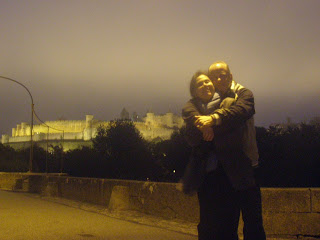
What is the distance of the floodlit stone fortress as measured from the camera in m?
Answer: 131

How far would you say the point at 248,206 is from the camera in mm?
3443

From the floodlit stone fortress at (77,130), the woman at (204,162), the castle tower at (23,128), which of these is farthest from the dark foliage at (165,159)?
the castle tower at (23,128)

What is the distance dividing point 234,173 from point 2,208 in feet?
27.6

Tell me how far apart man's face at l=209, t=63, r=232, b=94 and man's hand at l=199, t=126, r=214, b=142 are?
509 millimetres

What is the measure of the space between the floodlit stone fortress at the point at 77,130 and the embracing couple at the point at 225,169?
12069 cm

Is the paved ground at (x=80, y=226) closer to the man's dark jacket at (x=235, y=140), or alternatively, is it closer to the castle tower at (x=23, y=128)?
the man's dark jacket at (x=235, y=140)

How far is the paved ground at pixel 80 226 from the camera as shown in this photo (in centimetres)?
655

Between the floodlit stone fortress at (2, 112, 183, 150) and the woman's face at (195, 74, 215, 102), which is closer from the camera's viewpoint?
the woman's face at (195, 74, 215, 102)

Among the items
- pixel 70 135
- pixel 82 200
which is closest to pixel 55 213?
pixel 82 200

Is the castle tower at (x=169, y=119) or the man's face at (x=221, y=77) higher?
the castle tower at (x=169, y=119)

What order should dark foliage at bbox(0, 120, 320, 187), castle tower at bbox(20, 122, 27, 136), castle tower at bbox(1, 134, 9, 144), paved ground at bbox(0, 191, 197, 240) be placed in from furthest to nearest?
castle tower at bbox(20, 122, 27, 136) < castle tower at bbox(1, 134, 9, 144) < dark foliage at bbox(0, 120, 320, 187) < paved ground at bbox(0, 191, 197, 240)

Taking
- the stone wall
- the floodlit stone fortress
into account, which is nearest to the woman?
the stone wall

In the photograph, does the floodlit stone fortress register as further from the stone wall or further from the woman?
the woman

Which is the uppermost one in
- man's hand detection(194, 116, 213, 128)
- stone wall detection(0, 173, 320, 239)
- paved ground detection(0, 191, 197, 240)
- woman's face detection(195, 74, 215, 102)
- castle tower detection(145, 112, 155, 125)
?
castle tower detection(145, 112, 155, 125)
